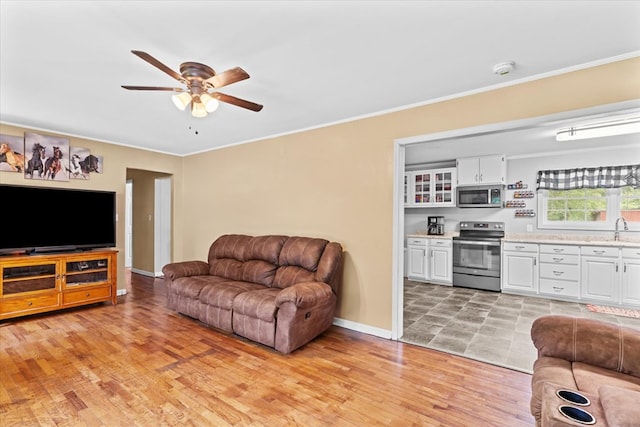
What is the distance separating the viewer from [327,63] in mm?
2297

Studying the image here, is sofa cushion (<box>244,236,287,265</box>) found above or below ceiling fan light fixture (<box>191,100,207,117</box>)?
below

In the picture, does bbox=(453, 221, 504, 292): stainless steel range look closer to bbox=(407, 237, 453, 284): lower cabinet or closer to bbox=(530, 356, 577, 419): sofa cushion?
bbox=(407, 237, 453, 284): lower cabinet

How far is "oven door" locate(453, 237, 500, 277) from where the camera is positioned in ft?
16.9

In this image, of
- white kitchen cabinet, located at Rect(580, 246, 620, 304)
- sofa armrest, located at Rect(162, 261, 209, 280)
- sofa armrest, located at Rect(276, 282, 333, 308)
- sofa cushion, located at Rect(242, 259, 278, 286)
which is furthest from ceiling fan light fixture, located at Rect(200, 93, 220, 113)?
white kitchen cabinet, located at Rect(580, 246, 620, 304)

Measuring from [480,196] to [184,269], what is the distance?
5052 millimetres

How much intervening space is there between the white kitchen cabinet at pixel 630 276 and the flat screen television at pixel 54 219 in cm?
732

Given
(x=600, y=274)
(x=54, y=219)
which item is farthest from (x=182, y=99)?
(x=600, y=274)

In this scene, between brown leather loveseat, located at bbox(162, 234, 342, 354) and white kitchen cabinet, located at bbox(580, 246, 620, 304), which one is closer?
brown leather loveseat, located at bbox(162, 234, 342, 354)

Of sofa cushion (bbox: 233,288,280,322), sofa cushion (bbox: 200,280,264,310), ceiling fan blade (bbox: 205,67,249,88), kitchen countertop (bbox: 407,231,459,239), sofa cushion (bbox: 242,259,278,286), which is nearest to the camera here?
ceiling fan blade (bbox: 205,67,249,88)

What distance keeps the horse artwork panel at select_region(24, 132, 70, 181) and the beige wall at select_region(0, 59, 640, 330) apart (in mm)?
146

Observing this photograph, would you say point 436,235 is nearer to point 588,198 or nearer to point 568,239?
point 568,239

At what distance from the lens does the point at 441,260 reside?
220 inches

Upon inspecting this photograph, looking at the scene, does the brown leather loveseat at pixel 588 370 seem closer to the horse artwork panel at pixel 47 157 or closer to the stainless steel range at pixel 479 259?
the stainless steel range at pixel 479 259

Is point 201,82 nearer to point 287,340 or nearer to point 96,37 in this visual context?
point 96,37
